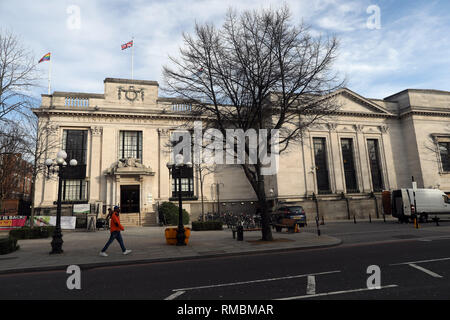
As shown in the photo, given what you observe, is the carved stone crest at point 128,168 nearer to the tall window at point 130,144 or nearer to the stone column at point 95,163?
the stone column at point 95,163

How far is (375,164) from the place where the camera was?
35.5 metres

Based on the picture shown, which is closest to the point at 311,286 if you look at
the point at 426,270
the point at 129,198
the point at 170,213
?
the point at 426,270

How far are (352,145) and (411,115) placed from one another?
30.5ft

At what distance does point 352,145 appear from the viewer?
3478 centimetres

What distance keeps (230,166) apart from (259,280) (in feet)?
85.1

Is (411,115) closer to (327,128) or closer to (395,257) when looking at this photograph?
(327,128)

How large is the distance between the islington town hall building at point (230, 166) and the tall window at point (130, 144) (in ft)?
0.35

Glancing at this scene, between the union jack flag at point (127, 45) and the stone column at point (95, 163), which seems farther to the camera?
the union jack flag at point (127, 45)

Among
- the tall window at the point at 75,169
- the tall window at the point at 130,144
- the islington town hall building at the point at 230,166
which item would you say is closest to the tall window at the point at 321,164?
the islington town hall building at the point at 230,166

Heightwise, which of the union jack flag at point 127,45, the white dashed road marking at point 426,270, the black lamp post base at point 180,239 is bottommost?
the white dashed road marking at point 426,270

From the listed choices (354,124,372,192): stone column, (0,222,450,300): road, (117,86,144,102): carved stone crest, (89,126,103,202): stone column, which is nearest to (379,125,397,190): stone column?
(354,124,372,192): stone column

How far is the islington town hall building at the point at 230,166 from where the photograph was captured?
2820 centimetres
